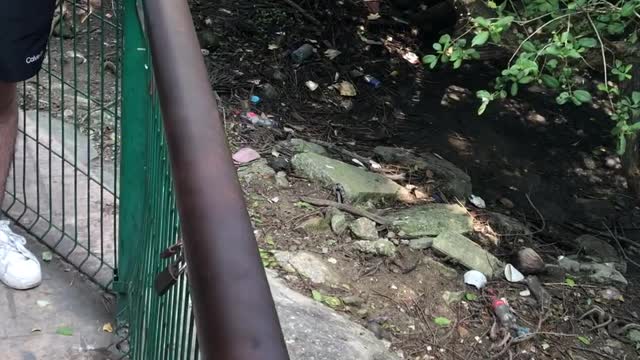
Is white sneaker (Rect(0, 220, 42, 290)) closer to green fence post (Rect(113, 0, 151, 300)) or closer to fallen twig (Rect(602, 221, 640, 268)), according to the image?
green fence post (Rect(113, 0, 151, 300))

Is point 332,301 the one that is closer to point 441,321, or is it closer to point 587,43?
point 441,321

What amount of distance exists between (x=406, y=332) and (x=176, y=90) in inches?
97.8

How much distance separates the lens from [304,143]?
4.89 metres

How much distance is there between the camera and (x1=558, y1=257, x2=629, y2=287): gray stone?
14.2ft

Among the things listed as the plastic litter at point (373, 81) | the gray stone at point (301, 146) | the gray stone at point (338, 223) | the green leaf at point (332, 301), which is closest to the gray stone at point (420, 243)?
the gray stone at point (338, 223)

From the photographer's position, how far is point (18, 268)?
7.97ft

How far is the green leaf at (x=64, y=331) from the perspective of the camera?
2.32m

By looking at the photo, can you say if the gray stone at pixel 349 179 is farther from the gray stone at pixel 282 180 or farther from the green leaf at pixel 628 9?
the green leaf at pixel 628 9

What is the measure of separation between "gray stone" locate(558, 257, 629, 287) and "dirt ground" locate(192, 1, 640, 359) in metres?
0.10

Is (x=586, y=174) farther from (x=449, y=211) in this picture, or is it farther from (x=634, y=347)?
(x=634, y=347)

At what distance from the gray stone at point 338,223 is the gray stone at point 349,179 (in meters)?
0.28

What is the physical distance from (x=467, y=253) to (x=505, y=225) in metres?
0.85

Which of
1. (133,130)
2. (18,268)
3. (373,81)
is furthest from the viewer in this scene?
(373,81)

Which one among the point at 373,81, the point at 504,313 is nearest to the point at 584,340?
the point at 504,313
